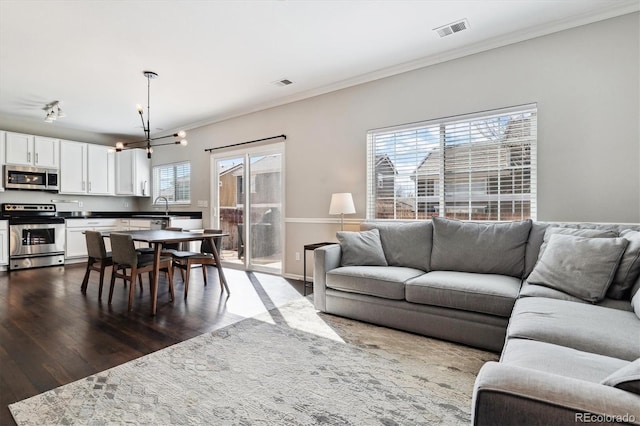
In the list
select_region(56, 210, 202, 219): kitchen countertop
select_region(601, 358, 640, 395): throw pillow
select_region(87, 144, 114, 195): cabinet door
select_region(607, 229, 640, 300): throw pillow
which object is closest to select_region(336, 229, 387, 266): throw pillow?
select_region(607, 229, 640, 300): throw pillow

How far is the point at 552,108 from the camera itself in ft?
9.78

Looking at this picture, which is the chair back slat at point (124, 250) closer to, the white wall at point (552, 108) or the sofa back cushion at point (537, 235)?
the white wall at point (552, 108)

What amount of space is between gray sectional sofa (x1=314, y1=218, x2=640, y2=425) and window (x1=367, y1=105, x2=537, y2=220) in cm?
46

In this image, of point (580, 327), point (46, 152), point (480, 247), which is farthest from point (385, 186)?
point (46, 152)

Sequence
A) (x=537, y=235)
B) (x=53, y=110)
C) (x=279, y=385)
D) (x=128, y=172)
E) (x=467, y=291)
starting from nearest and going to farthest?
(x=279, y=385) < (x=467, y=291) < (x=537, y=235) < (x=53, y=110) < (x=128, y=172)

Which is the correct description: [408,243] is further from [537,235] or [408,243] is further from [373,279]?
[537,235]

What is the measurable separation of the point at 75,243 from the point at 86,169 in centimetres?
152

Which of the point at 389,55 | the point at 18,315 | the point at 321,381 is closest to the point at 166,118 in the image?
the point at 18,315

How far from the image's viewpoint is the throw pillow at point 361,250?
10.6 ft

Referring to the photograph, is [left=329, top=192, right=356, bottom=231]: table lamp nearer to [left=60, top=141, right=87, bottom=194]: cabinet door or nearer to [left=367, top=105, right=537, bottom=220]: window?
[left=367, top=105, right=537, bottom=220]: window

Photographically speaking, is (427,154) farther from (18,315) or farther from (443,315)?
(18,315)

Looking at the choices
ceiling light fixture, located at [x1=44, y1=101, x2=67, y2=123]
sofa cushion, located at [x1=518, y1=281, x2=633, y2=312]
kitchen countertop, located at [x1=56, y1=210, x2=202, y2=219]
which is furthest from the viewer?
kitchen countertop, located at [x1=56, y1=210, x2=202, y2=219]

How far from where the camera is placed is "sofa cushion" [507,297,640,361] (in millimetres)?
1429

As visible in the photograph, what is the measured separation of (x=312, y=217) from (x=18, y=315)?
130 inches
